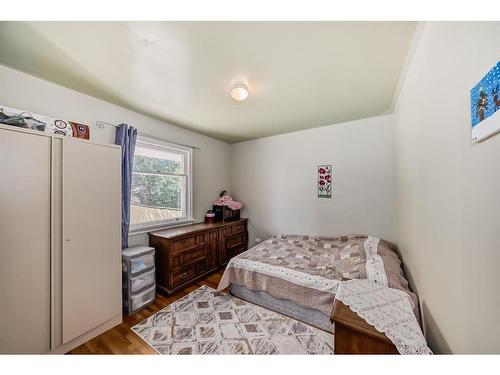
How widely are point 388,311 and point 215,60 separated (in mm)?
2000

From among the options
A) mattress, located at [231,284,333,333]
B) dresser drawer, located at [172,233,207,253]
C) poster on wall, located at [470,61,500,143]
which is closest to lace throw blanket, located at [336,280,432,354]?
mattress, located at [231,284,333,333]

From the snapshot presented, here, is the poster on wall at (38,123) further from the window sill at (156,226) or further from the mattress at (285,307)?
the mattress at (285,307)

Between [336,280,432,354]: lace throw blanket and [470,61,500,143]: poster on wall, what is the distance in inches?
34.2

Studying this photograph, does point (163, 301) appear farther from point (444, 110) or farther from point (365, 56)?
point (365, 56)

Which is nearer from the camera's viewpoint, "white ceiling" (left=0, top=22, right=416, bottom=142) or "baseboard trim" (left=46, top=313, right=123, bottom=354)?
"white ceiling" (left=0, top=22, right=416, bottom=142)

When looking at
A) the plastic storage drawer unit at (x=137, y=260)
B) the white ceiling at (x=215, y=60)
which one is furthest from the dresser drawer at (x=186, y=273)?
the white ceiling at (x=215, y=60)

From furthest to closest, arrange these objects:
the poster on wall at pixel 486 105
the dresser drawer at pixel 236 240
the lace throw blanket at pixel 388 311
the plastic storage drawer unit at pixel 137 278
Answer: the dresser drawer at pixel 236 240 < the plastic storage drawer unit at pixel 137 278 < the lace throw blanket at pixel 388 311 < the poster on wall at pixel 486 105

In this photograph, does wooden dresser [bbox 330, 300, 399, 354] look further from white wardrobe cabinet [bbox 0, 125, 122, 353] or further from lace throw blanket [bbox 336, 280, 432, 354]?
white wardrobe cabinet [bbox 0, 125, 122, 353]

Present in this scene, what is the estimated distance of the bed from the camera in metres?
1.63

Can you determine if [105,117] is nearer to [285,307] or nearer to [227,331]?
[227,331]

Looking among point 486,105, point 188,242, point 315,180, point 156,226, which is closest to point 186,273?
point 188,242

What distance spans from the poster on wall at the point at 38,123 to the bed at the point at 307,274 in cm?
206

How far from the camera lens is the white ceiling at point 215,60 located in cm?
114
